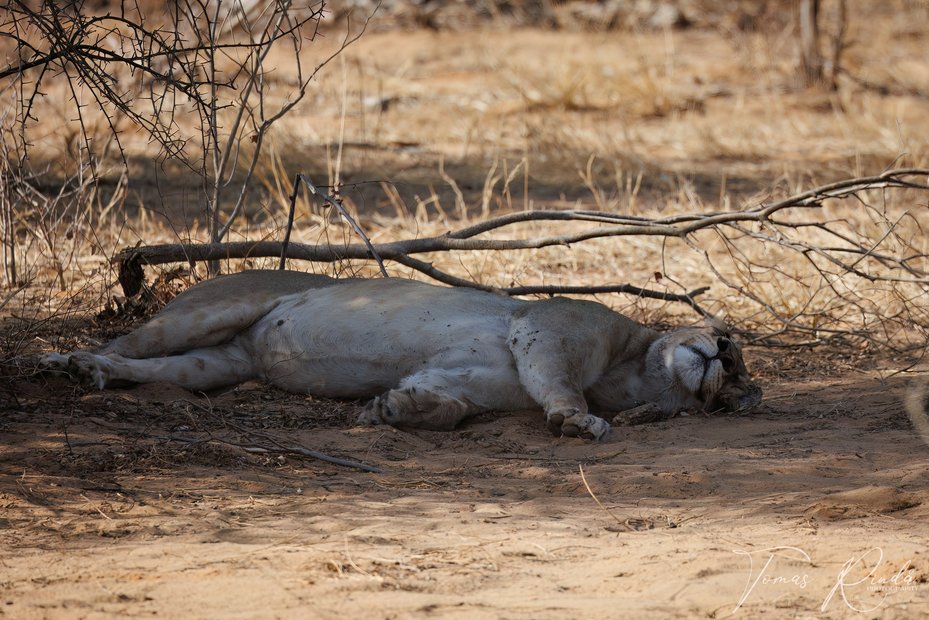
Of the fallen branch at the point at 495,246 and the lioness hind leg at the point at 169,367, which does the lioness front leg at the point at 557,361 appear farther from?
the lioness hind leg at the point at 169,367

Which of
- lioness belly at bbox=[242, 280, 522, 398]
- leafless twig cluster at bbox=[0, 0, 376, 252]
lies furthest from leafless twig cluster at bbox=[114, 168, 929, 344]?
lioness belly at bbox=[242, 280, 522, 398]

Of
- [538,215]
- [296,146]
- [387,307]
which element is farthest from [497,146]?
[387,307]

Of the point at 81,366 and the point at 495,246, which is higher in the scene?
the point at 495,246

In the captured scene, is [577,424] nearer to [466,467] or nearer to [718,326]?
[466,467]

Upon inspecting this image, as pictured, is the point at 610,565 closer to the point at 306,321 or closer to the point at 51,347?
the point at 306,321

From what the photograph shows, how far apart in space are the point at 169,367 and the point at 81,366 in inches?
17.7

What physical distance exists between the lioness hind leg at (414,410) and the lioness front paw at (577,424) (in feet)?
1.40

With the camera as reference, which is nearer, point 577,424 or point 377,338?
point 577,424

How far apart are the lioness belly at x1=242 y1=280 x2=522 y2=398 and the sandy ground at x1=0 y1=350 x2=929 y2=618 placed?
20 centimetres

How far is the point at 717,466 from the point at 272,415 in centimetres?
187

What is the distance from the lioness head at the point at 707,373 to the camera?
495 centimetres

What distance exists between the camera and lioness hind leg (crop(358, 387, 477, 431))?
4.56 meters

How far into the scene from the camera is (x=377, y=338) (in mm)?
4957
